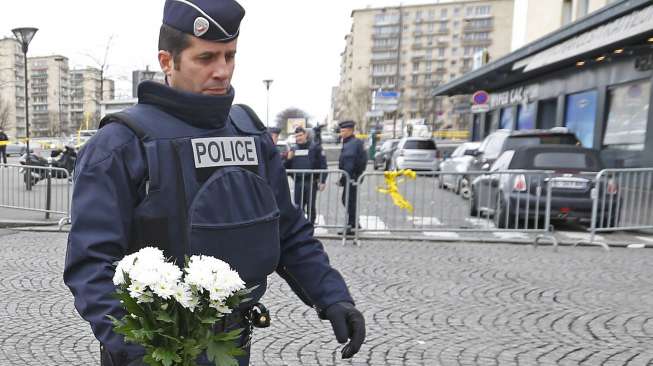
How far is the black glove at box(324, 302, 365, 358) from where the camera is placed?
1668mm

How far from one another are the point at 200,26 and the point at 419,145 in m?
19.2

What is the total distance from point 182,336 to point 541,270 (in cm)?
583

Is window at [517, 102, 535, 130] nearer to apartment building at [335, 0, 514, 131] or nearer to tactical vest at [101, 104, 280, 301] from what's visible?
tactical vest at [101, 104, 280, 301]

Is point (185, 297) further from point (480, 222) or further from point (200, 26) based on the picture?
point (480, 222)

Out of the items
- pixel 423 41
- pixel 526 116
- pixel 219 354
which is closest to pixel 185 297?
pixel 219 354

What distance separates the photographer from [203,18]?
145cm

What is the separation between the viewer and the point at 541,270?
6223 mm

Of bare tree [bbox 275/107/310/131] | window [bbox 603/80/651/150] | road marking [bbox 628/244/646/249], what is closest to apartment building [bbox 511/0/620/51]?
window [bbox 603/80/651/150]

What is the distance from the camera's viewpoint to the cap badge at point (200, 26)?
1.45 meters

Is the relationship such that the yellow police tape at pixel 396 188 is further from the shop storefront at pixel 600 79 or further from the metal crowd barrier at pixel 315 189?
the shop storefront at pixel 600 79

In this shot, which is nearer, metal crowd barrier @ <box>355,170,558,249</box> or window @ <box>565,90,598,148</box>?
metal crowd barrier @ <box>355,170,558,249</box>

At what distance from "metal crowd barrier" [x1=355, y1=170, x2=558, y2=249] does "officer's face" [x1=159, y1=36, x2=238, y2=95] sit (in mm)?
6395

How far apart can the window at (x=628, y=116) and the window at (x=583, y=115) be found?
0.85 m

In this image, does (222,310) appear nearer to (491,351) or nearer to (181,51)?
(181,51)
